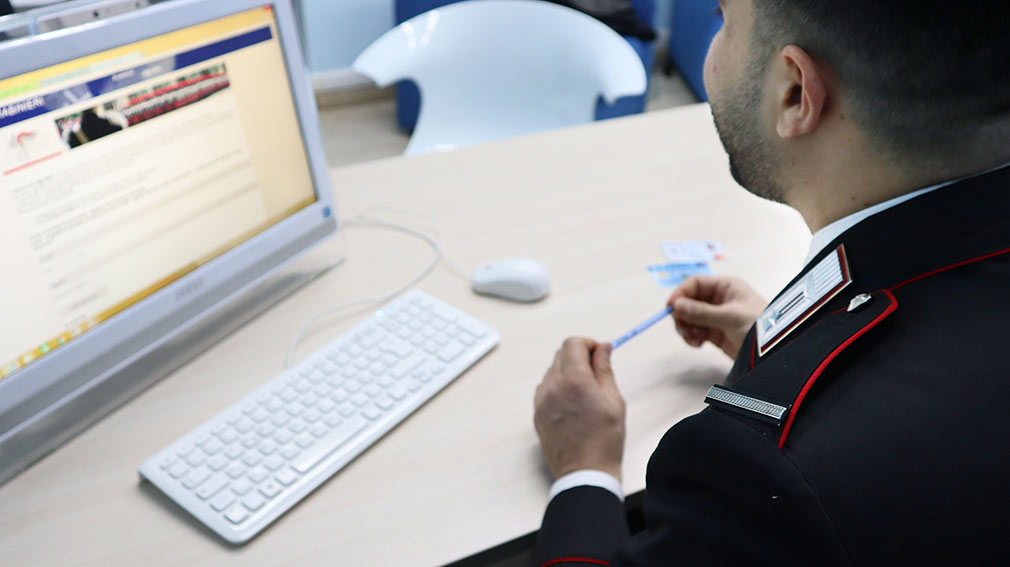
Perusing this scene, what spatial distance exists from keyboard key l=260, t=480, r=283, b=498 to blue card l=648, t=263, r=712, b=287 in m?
0.59

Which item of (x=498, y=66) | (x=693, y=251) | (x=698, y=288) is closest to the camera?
(x=698, y=288)

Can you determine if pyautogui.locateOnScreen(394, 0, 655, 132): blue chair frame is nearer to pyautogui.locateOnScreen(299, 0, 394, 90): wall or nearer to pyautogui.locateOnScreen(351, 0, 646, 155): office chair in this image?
pyautogui.locateOnScreen(299, 0, 394, 90): wall

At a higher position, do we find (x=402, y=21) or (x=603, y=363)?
(x=603, y=363)

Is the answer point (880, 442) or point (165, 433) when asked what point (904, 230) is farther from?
point (165, 433)

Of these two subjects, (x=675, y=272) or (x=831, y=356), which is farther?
(x=675, y=272)

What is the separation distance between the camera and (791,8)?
0.66m

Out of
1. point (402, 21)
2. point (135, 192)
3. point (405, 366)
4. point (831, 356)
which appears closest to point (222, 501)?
point (405, 366)

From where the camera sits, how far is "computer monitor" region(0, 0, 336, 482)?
771 mm

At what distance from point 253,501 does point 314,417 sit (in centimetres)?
12

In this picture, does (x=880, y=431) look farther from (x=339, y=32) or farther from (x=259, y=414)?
(x=339, y=32)

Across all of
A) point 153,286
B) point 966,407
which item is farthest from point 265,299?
point 966,407

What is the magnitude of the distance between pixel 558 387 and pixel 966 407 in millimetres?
419

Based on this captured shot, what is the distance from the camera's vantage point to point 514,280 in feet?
3.47

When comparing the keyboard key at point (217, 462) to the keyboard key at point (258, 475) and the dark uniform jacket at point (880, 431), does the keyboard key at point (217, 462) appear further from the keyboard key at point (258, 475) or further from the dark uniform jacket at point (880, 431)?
the dark uniform jacket at point (880, 431)
